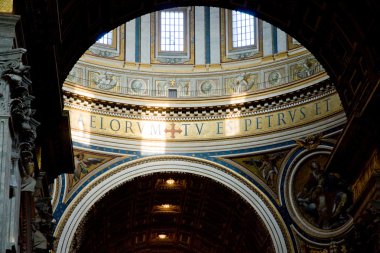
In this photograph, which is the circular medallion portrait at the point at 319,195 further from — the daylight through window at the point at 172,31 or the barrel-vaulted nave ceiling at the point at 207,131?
the daylight through window at the point at 172,31

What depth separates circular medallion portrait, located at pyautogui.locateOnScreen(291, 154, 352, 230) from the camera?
35000 mm

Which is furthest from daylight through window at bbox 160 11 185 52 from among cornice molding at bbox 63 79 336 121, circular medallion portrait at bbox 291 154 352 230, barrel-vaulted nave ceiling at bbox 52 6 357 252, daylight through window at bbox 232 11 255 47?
circular medallion portrait at bbox 291 154 352 230

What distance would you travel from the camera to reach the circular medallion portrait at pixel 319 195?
35000 millimetres

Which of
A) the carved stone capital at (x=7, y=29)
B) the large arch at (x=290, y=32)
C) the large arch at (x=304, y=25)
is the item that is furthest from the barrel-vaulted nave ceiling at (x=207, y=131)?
the carved stone capital at (x=7, y=29)

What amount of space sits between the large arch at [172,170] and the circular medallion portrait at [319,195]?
1120 mm

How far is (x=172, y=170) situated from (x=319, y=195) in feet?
19.7

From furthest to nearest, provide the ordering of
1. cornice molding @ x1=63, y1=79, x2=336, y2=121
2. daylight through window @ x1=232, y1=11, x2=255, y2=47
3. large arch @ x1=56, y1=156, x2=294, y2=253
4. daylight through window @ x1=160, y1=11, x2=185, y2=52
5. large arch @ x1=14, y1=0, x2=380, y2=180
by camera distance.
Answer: daylight through window @ x1=160, y1=11, x2=185, y2=52
daylight through window @ x1=232, y1=11, x2=255, y2=47
cornice molding @ x1=63, y1=79, x2=336, y2=121
large arch @ x1=56, y1=156, x2=294, y2=253
large arch @ x1=14, y1=0, x2=380, y2=180

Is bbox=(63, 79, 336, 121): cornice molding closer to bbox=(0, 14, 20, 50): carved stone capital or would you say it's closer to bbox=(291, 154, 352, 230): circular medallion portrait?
bbox=(291, 154, 352, 230): circular medallion portrait

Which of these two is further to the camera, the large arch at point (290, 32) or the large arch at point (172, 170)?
the large arch at point (172, 170)

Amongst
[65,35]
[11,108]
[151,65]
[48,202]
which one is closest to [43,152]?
[48,202]

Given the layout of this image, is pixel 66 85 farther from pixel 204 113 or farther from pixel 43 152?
pixel 43 152

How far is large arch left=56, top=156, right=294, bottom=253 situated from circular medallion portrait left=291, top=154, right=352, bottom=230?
112 cm

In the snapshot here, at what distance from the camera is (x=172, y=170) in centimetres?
3712

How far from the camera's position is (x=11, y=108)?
1428cm
